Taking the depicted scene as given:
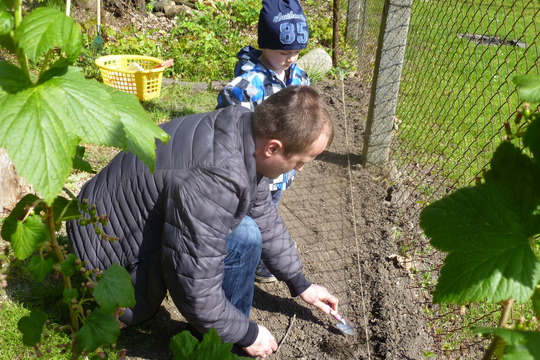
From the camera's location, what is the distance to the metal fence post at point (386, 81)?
3811 mm

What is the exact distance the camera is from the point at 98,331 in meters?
1.22

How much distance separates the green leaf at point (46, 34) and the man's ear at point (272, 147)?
1.27m

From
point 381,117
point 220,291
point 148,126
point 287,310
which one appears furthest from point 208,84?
point 148,126

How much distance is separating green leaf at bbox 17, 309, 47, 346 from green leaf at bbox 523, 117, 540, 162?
116cm

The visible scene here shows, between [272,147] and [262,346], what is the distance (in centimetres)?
→ 98

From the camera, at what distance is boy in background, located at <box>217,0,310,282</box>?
3.09m

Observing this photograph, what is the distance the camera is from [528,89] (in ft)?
2.51

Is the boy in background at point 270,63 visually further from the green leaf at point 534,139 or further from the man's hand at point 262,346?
the green leaf at point 534,139

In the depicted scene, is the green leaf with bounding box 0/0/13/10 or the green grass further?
the green grass

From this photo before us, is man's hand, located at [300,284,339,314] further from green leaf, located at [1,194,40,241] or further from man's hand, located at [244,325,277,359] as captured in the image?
green leaf, located at [1,194,40,241]

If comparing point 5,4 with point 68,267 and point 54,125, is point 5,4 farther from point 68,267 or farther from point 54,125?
point 68,267

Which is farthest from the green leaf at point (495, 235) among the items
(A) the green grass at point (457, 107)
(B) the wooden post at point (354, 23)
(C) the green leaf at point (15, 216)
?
(B) the wooden post at point (354, 23)

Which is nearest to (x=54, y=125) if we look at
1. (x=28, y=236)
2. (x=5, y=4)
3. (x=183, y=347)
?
(x=5, y=4)

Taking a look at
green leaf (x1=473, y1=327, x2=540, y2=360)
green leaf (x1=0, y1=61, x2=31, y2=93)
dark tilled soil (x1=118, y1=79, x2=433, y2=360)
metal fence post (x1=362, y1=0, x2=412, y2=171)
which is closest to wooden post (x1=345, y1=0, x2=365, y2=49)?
metal fence post (x1=362, y1=0, x2=412, y2=171)
